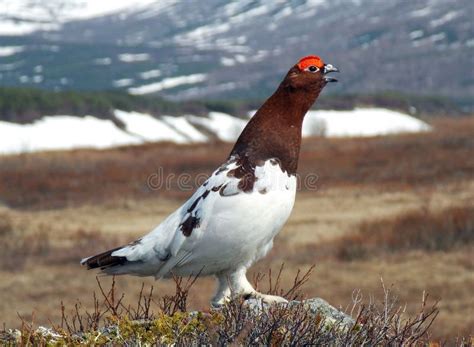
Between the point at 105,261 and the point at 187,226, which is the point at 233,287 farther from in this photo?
the point at 105,261

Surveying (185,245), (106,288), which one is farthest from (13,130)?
(185,245)

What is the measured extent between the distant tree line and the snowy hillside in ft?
3.46

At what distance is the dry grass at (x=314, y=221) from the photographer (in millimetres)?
17797

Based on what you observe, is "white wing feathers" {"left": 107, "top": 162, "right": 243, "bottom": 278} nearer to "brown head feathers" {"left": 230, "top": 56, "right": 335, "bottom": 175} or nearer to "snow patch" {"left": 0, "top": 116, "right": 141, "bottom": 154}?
"brown head feathers" {"left": 230, "top": 56, "right": 335, "bottom": 175}

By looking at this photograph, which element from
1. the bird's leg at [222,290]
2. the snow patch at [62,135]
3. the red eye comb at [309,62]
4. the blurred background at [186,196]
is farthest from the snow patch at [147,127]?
the bird's leg at [222,290]

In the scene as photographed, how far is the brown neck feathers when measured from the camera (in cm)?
563

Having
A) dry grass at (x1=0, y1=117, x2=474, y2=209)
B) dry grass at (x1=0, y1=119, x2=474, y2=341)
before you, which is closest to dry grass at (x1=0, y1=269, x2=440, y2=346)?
dry grass at (x1=0, y1=119, x2=474, y2=341)

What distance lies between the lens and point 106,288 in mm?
18516

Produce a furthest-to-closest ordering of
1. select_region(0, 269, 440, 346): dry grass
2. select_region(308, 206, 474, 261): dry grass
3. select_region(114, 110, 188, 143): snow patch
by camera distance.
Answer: select_region(114, 110, 188, 143): snow patch, select_region(308, 206, 474, 261): dry grass, select_region(0, 269, 440, 346): dry grass

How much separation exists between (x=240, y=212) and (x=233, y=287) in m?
0.64

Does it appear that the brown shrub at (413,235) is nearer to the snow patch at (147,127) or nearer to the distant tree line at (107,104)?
the distant tree line at (107,104)

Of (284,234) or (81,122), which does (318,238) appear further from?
(81,122)

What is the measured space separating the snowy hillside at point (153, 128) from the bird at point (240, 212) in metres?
52.5

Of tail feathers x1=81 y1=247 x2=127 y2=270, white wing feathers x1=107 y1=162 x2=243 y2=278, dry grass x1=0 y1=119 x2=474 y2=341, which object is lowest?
dry grass x1=0 y1=119 x2=474 y2=341
